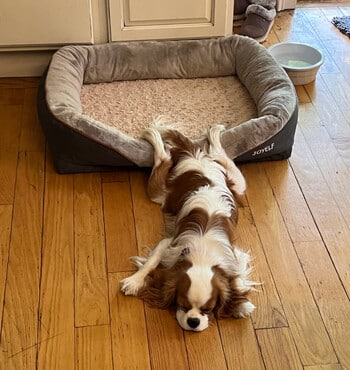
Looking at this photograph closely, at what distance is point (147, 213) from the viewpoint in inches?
92.0

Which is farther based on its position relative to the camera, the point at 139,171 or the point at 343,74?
the point at 343,74

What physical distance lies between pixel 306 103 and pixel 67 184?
1.08 metres

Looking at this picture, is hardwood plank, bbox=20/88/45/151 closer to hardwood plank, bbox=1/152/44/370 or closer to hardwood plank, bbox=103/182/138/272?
hardwood plank, bbox=1/152/44/370

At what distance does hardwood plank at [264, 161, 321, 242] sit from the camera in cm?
228

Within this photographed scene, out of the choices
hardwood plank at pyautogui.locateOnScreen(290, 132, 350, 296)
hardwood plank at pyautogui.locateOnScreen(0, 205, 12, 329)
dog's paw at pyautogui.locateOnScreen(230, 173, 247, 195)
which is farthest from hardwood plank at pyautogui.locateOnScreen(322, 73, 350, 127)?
hardwood plank at pyautogui.locateOnScreen(0, 205, 12, 329)

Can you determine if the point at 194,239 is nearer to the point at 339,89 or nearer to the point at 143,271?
the point at 143,271

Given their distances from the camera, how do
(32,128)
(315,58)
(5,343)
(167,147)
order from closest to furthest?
(5,343) → (167,147) → (32,128) → (315,58)

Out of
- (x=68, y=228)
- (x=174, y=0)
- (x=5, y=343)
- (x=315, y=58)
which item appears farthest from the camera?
(x=315, y=58)

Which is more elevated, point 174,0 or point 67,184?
point 174,0

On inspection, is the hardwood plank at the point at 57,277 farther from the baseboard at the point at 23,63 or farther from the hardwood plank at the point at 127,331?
the baseboard at the point at 23,63

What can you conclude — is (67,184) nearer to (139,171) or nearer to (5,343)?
(139,171)

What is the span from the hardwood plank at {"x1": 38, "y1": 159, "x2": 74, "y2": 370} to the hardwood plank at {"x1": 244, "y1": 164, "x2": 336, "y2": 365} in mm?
611

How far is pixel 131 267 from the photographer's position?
213 cm

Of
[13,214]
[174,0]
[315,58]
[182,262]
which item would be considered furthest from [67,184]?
[315,58]
